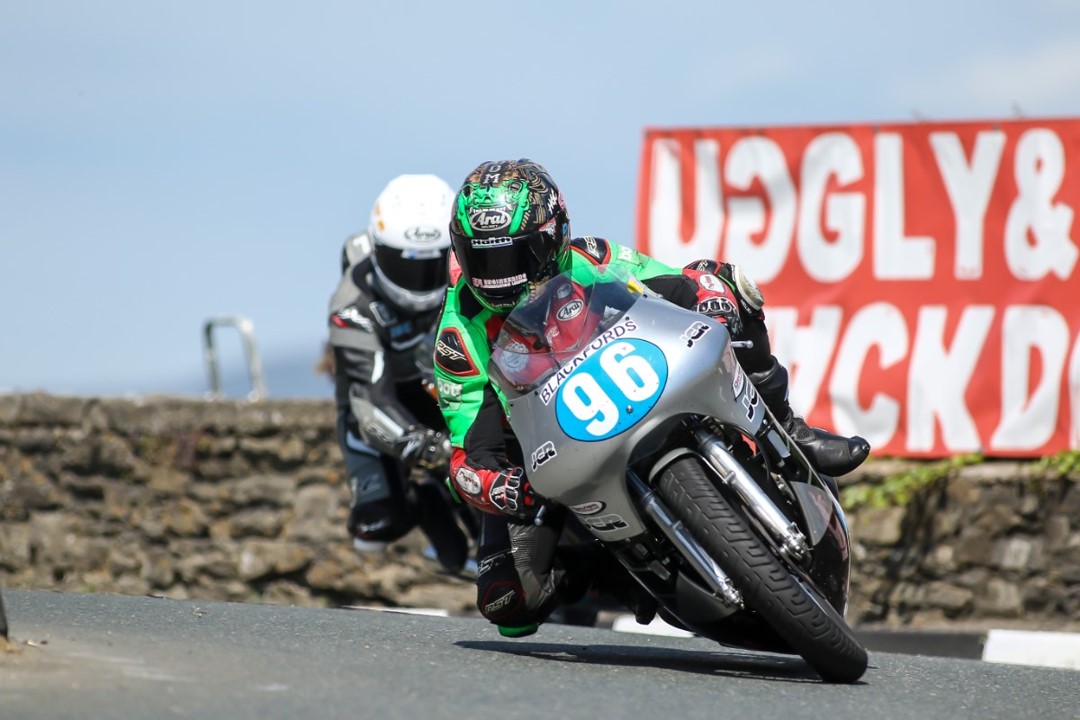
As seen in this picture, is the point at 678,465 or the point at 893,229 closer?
the point at 678,465

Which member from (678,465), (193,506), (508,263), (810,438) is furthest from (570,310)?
(193,506)

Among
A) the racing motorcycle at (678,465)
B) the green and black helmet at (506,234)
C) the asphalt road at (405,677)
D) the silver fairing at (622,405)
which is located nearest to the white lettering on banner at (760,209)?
the asphalt road at (405,677)

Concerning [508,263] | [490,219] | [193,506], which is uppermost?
[490,219]

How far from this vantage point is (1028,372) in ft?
32.4

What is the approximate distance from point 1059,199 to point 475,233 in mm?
5594

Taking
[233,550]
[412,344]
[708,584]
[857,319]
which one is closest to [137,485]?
[233,550]

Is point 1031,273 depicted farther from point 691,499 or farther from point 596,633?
point 691,499

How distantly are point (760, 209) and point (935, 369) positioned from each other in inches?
59.1

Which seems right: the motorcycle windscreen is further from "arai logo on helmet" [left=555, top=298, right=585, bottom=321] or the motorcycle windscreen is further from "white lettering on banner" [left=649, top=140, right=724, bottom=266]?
"white lettering on banner" [left=649, top=140, right=724, bottom=266]

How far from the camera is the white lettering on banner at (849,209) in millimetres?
9977

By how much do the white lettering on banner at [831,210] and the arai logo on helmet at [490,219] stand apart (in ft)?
17.4

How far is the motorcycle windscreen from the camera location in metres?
5.05

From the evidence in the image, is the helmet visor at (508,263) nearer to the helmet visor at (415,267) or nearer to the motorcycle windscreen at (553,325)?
the motorcycle windscreen at (553,325)

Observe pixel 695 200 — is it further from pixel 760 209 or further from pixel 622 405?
pixel 622 405
